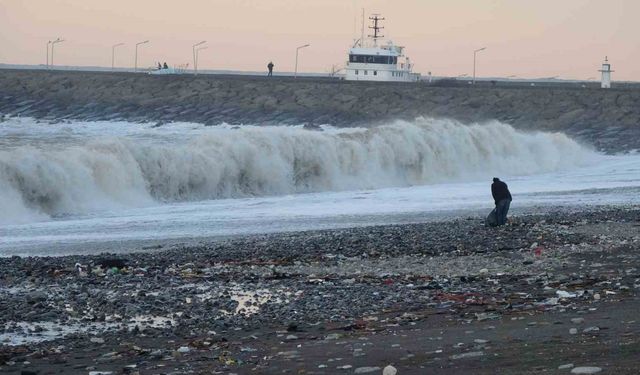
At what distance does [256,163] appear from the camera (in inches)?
1537

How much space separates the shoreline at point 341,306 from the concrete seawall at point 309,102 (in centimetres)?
5013

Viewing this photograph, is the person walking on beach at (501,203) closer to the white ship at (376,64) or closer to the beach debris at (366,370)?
the beach debris at (366,370)

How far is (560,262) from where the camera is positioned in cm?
1666

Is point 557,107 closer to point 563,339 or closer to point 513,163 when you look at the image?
point 513,163

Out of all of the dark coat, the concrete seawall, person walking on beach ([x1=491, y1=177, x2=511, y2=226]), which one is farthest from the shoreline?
the concrete seawall

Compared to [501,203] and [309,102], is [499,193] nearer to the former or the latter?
[501,203]

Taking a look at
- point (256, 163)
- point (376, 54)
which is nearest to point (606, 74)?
point (376, 54)

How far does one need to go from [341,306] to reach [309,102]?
67839mm

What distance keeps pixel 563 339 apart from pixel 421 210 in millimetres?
19276

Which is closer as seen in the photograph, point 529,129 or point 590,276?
point 590,276

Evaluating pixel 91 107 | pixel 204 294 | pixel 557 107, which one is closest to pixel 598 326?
pixel 204 294

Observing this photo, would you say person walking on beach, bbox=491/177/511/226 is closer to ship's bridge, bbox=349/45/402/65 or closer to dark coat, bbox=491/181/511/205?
dark coat, bbox=491/181/511/205

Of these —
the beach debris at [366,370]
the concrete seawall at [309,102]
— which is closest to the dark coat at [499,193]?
the beach debris at [366,370]

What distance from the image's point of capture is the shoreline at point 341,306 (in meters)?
9.86
